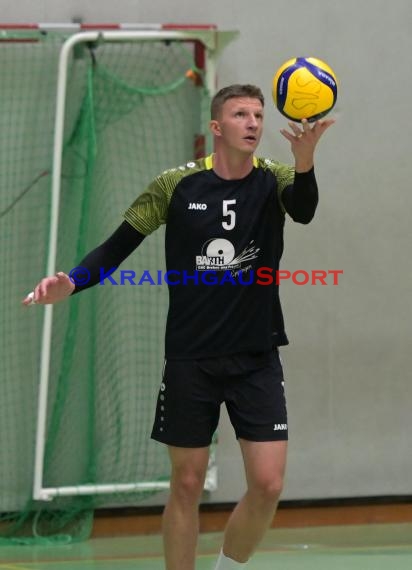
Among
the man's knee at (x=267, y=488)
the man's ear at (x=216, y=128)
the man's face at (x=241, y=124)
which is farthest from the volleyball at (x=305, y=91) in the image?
the man's knee at (x=267, y=488)

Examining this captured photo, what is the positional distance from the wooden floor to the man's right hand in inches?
105

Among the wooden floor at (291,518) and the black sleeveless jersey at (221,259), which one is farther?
the wooden floor at (291,518)

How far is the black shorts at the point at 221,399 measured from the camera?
426 cm

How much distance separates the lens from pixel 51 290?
4.32m

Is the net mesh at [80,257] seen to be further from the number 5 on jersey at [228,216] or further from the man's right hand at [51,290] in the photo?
the number 5 on jersey at [228,216]

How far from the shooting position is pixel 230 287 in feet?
14.2

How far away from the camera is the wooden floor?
6.63 metres

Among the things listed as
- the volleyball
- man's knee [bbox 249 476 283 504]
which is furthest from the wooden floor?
the volleyball

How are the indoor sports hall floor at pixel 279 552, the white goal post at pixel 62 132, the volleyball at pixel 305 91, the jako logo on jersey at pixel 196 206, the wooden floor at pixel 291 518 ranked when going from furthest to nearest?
the wooden floor at pixel 291 518 < the white goal post at pixel 62 132 < the indoor sports hall floor at pixel 279 552 < the jako logo on jersey at pixel 196 206 < the volleyball at pixel 305 91

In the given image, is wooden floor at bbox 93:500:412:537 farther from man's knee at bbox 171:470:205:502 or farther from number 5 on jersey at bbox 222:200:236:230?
number 5 on jersey at bbox 222:200:236:230

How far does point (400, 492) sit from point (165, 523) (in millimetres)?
3017

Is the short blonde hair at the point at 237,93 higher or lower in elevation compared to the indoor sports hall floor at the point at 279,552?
higher

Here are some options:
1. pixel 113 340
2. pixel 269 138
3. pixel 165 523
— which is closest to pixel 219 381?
pixel 165 523

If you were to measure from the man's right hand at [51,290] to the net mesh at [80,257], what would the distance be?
2143 mm
